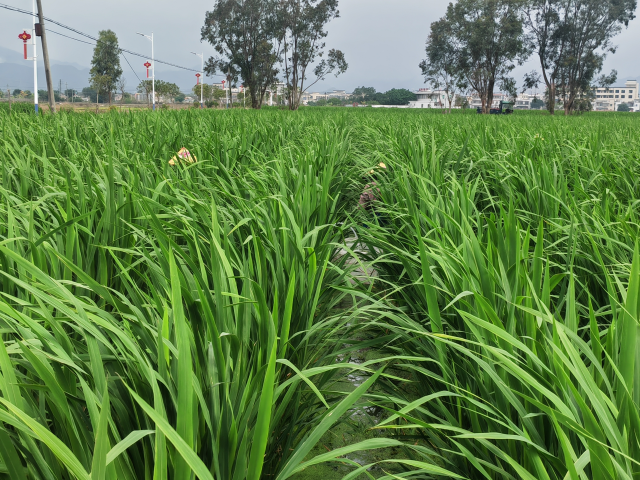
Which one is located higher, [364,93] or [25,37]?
[364,93]

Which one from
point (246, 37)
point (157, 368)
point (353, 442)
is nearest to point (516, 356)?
point (353, 442)

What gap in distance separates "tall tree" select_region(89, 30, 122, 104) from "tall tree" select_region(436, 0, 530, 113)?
3369 centimetres

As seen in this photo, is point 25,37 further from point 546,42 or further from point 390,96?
point 390,96

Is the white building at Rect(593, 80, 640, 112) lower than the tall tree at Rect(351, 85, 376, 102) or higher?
higher

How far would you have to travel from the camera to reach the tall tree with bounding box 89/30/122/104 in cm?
4759

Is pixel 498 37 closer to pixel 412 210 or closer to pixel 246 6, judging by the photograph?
pixel 246 6

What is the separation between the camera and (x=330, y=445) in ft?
3.86

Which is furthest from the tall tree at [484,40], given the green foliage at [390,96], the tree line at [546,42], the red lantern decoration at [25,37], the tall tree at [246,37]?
the green foliage at [390,96]

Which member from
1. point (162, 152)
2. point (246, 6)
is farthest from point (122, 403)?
point (246, 6)

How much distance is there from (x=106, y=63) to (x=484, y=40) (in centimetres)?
3885

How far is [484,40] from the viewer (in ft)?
104

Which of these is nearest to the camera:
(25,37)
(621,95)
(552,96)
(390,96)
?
(25,37)

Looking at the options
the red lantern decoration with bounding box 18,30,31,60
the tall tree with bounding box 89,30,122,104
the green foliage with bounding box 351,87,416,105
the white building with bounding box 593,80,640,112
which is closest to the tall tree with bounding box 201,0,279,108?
the red lantern decoration with bounding box 18,30,31,60

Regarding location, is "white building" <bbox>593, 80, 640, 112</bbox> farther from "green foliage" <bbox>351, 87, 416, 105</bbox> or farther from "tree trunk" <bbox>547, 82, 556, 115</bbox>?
"tree trunk" <bbox>547, 82, 556, 115</bbox>
